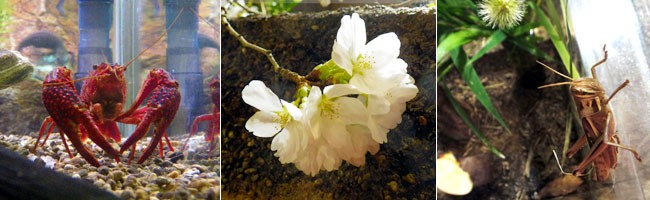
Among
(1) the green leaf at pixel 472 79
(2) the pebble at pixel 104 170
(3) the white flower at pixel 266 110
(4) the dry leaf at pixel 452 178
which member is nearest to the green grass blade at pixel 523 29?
(1) the green leaf at pixel 472 79

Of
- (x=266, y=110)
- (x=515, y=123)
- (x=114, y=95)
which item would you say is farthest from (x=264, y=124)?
(x=515, y=123)

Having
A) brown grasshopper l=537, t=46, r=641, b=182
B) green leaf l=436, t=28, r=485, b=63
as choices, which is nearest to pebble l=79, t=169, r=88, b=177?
green leaf l=436, t=28, r=485, b=63

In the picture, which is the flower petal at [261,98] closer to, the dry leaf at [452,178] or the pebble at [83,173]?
the pebble at [83,173]

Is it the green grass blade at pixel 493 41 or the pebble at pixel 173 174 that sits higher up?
the green grass blade at pixel 493 41

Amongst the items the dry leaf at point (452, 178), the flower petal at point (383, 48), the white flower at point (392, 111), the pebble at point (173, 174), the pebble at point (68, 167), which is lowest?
the dry leaf at point (452, 178)

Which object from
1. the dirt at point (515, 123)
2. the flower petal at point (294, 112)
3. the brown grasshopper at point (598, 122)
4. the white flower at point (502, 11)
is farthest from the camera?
the dirt at point (515, 123)

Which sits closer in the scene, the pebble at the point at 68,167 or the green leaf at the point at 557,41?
the pebble at the point at 68,167

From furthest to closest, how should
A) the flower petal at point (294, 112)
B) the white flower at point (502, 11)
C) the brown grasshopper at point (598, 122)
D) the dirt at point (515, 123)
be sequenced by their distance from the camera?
the dirt at point (515, 123) → the white flower at point (502, 11) → the brown grasshopper at point (598, 122) → the flower petal at point (294, 112)

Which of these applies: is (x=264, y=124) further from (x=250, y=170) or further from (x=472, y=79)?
(x=472, y=79)
